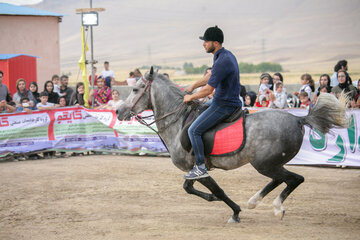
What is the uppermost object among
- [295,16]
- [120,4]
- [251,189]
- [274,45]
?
[120,4]

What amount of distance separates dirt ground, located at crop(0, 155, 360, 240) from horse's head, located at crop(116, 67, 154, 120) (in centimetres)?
163

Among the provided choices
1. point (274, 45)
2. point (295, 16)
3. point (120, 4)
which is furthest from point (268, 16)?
point (120, 4)

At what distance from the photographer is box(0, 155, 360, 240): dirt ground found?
6.77 m

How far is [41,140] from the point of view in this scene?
1395 cm

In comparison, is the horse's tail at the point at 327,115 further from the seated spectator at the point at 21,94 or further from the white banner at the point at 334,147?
the seated spectator at the point at 21,94

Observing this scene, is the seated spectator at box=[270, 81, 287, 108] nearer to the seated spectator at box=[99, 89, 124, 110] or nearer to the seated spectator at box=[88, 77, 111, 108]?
the seated spectator at box=[99, 89, 124, 110]

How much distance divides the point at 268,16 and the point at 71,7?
89.3 metres

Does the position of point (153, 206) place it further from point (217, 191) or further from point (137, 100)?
point (137, 100)

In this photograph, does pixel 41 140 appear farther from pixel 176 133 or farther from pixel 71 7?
pixel 71 7

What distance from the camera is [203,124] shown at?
274 inches

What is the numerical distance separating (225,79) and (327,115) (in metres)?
1.54

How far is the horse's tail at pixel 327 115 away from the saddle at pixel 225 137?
36.7 inches

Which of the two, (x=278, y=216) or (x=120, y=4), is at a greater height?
(x=120, y=4)

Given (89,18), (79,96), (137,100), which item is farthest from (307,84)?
(137,100)
